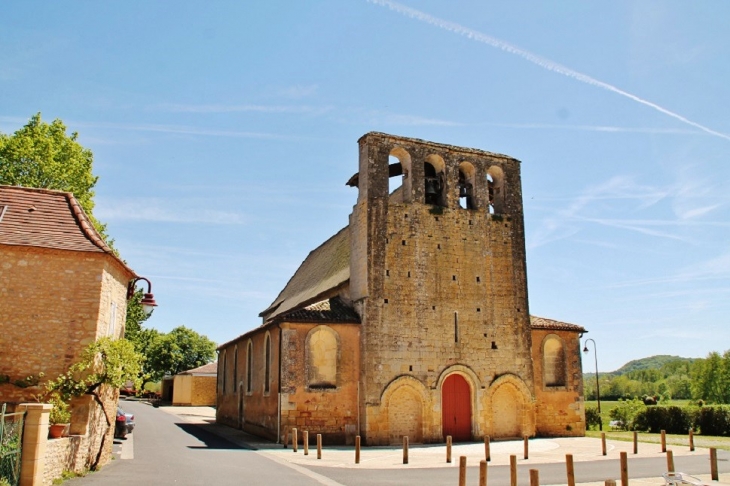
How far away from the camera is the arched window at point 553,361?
26.2 m

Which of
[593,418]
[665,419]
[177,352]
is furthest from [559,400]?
[177,352]

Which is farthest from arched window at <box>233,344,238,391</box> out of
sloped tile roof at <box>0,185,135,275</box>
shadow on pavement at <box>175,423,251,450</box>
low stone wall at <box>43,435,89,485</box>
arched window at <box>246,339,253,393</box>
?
low stone wall at <box>43,435,89,485</box>

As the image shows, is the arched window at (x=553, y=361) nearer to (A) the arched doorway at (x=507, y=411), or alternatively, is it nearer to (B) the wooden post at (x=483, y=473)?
(A) the arched doorway at (x=507, y=411)

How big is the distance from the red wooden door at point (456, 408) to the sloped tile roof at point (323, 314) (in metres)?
4.59

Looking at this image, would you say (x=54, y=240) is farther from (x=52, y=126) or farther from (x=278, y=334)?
(x=52, y=126)

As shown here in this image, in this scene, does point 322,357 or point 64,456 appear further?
point 322,357

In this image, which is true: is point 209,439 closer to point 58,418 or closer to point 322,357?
point 322,357

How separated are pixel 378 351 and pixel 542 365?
7.96 meters

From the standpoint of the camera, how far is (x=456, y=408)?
23.8 meters

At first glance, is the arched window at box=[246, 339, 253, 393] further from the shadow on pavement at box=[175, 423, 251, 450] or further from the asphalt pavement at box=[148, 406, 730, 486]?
the asphalt pavement at box=[148, 406, 730, 486]

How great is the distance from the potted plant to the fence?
6.26 ft

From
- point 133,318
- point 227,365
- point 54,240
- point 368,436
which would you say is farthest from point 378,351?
point 133,318

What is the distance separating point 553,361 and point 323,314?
1075 centimetres

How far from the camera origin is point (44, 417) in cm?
1100
